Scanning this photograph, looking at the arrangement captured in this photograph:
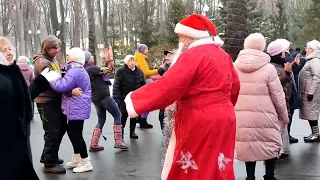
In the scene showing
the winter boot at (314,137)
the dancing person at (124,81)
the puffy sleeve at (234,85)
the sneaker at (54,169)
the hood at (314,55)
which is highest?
the puffy sleeve at (234,85)

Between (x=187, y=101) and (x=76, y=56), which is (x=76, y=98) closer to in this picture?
(x=76, y=56)

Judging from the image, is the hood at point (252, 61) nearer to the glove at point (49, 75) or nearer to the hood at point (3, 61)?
the glove at point (49, 75)

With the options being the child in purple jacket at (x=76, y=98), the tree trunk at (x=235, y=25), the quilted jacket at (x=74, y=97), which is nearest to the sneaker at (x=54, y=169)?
the child in purple jacket at (x=76, y=98)

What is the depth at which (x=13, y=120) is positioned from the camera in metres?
4.29

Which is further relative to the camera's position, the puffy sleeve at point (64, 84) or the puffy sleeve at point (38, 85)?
the puffy sleeve at point (64, 84)

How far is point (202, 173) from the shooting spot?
3.54 metres

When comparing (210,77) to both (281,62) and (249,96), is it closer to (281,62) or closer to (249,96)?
(249,96)

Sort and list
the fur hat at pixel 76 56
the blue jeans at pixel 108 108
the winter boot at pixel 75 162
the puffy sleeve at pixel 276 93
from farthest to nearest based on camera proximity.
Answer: the blue jeans at pixel 108 108 → the winter boot at pixel 75 162 → the fur hat at pixel 76 56 → the puffy sleeve at pixel 276 93

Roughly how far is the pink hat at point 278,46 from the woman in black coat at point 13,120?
11.1 ft

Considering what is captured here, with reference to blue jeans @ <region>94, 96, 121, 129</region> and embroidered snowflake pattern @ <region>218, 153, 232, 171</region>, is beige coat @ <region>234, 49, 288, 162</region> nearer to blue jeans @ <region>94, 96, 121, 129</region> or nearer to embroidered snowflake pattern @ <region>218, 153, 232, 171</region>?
embroidered snowflake pattern @ <region>218, 153, 232, 171</region>

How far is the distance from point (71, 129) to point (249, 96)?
95.8 inches

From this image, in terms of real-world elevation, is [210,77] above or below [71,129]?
above

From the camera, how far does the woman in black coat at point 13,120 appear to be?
421cm

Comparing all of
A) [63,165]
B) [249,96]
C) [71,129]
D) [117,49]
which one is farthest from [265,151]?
[117,49]
